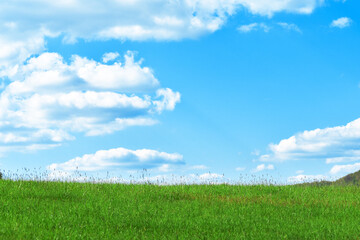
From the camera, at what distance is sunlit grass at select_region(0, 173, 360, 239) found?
11.0 meters

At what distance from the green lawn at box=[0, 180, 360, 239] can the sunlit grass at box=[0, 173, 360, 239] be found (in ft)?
0.08

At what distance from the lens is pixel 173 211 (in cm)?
1351

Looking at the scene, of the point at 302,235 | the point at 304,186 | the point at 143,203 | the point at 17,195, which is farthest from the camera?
the point at 304,186

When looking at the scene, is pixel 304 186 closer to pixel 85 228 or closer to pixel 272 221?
pixel 272 221

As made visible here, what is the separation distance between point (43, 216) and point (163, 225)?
344 centimetres

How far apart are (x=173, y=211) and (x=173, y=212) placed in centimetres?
22

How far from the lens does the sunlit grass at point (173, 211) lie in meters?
11.0

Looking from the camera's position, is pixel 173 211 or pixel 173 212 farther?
pixel 173 211

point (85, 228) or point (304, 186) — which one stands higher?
point (304, 186)

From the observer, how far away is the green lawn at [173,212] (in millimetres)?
10945

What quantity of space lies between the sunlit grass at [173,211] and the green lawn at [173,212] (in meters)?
0.02

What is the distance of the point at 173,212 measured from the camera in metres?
13.3

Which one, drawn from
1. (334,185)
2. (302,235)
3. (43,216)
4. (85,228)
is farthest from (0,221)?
(334,185)

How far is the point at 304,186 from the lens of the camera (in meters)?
20.4
